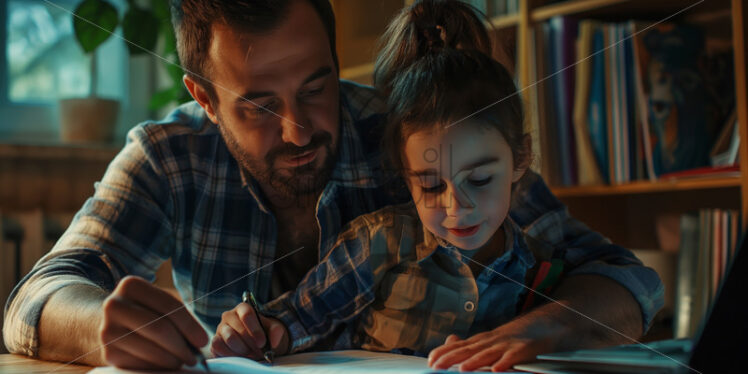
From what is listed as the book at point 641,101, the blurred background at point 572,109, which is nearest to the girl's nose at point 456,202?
the blurred background at point 572,109

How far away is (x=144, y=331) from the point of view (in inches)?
16.2

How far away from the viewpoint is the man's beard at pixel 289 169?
47cm

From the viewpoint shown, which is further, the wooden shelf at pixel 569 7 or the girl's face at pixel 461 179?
the wooden shelf at pixel 569 7

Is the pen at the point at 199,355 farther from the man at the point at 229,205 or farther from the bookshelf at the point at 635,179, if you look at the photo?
the bookshelf at the point at 635,179

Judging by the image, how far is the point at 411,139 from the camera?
443 millimetres

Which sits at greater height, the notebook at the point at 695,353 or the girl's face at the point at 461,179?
the girl's face at the point at 461,179

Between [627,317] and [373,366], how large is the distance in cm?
19

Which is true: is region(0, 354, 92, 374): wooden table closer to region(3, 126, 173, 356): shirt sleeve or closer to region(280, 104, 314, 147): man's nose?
region(3, 126, 173, 356): shirt sleeve

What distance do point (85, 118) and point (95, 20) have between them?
81 mm

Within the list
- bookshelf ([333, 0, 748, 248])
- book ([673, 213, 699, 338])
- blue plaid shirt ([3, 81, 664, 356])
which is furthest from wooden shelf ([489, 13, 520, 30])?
book ([673, 213, 699, 338])

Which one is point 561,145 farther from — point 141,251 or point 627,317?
point 141,251

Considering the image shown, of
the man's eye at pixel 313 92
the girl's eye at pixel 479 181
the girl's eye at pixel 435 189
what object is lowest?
the girl's eye at pixel 435 189

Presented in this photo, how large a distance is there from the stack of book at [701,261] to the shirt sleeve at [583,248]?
0.06 feet

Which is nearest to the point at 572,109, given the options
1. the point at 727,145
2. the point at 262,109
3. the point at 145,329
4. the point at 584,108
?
the point at 584,108
